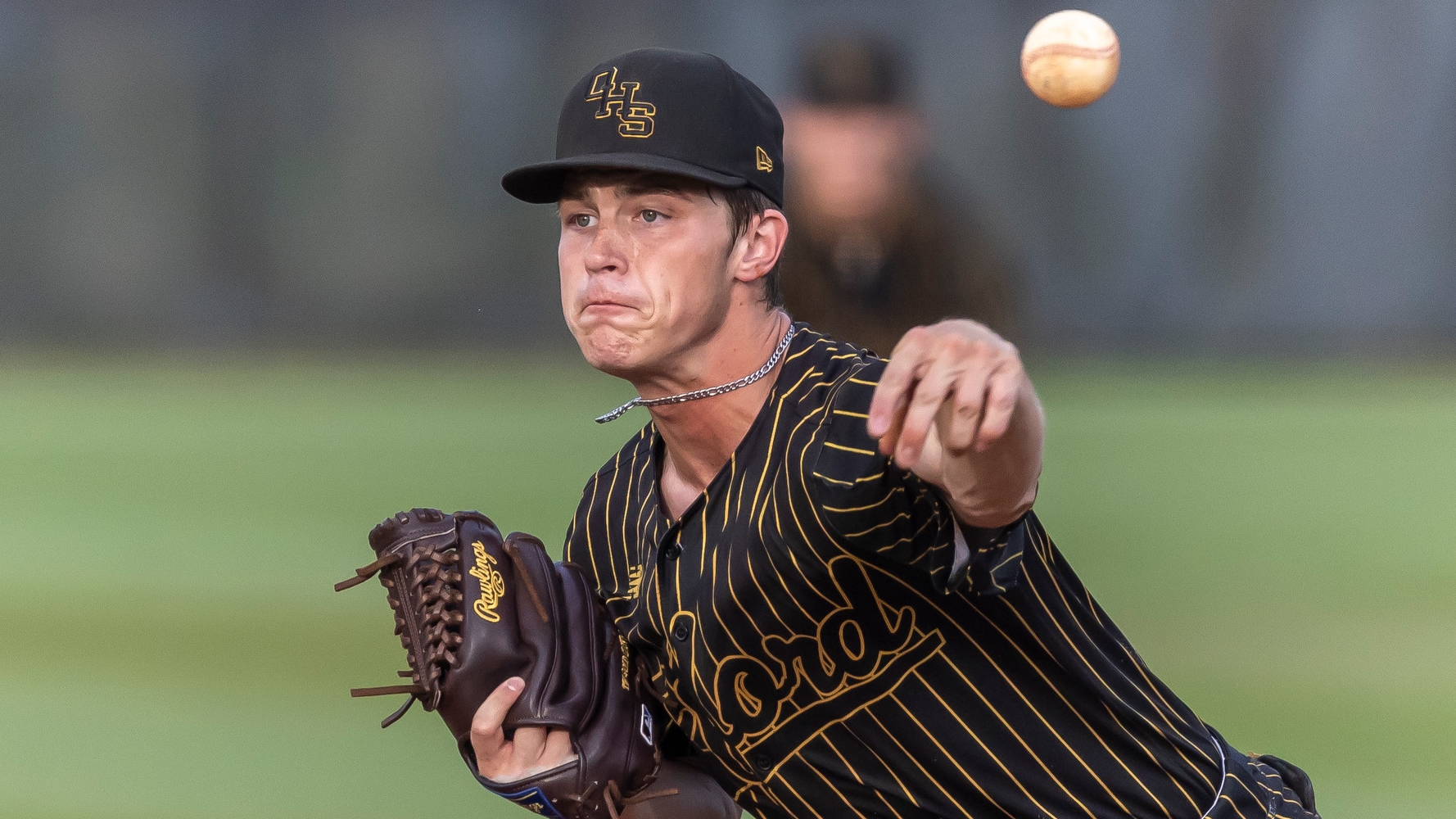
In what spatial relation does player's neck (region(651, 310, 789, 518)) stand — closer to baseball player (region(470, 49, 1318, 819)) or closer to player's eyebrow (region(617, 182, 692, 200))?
baseball player (region(470, 49, 1318, 819))

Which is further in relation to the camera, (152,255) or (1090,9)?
(152,255)

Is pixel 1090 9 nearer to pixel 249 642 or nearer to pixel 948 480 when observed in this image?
pixel 249 642

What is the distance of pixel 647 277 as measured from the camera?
5.43ft

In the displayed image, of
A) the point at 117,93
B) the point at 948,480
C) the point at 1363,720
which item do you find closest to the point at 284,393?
the point at 117,93

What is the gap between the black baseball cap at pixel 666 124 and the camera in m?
1.64

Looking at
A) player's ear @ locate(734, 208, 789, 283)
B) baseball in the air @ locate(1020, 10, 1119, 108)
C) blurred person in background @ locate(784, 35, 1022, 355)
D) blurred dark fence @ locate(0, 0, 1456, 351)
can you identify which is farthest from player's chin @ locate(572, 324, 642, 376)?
blurred dark fence @ locate(0, 0, 1456, 351)

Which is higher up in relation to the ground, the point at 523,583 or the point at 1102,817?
the point at 523,583

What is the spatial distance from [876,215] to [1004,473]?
5694 mm

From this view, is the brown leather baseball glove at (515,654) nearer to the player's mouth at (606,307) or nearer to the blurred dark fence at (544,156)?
the player's mouth at (606,307)

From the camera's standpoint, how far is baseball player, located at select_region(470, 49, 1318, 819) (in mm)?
1526

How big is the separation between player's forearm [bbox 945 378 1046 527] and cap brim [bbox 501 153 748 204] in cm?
58

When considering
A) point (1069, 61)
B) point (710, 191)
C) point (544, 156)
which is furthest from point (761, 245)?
point (544, 156)

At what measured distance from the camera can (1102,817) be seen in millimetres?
1597

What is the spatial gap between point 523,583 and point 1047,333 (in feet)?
20.5
